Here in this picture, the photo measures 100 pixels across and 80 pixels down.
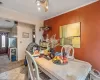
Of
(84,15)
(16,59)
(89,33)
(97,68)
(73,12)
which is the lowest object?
(16,59)

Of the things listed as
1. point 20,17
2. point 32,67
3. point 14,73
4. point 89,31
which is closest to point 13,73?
point 14,73

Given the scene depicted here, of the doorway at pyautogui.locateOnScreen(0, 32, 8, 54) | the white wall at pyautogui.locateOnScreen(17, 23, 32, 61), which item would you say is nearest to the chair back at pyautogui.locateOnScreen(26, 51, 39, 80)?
the white wall at pyautogui.locateOnScreen(17, 23, 32, 61)

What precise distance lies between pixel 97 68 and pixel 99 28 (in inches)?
46.6

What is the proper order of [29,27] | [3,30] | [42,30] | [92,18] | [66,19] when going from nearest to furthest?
[92,18] < [66,19] < [42,30] < [29,27] < [3,30]

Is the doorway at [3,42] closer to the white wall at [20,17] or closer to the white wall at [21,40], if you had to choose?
the white wall at [21,40]

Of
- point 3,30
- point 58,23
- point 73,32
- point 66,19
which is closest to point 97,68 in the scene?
point 73,32

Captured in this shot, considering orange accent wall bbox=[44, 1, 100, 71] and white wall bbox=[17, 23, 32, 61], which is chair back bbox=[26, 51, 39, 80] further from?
white wall bbox=[17, 23, 32, 61]

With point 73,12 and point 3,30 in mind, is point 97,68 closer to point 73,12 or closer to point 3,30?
point 73,12

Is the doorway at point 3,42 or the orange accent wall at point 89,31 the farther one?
the doorway at point 3,42

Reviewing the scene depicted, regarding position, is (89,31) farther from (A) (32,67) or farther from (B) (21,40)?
(B) (21,40)

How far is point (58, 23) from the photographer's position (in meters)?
3.51

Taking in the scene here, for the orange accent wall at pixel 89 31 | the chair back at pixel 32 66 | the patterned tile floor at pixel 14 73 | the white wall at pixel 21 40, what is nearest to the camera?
the chair back at pixel 32 66

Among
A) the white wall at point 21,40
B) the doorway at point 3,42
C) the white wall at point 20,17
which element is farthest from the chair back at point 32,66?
the doorway at point 3,42

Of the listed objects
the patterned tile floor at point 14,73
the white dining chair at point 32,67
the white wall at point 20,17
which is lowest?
the patterned tile floor at point 14,73
